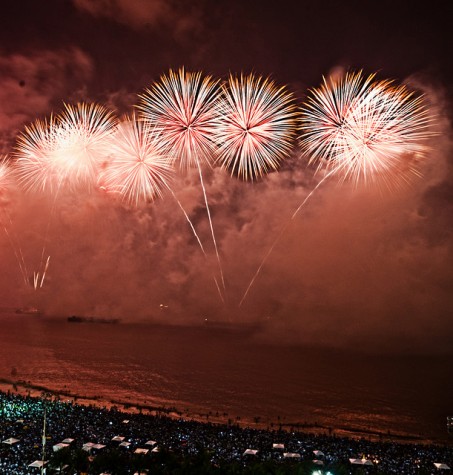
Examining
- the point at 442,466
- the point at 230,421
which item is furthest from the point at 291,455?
the point at 230,421

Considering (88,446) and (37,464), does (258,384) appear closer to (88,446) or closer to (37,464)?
(88,446)

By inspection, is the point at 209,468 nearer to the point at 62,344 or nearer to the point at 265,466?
the point at 265,466

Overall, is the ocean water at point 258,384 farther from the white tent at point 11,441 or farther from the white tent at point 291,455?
the white tent at point 11,441

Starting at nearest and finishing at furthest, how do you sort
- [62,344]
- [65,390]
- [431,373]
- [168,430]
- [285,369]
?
[168,430] → [65,390] → [285,369] → [431,373] → [62,344]

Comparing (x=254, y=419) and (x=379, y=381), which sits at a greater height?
(x=379, y=381)

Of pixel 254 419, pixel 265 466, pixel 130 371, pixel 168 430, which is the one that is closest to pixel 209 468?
pixel 265 466

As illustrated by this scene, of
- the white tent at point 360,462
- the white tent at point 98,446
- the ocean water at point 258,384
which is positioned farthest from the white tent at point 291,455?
the ocean water at point 258,384

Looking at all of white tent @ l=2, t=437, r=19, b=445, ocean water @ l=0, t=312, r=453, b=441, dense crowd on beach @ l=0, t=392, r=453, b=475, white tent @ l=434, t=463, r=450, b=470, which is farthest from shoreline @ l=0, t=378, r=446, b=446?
white tent @ l=434, t=463, r=450, b=470
